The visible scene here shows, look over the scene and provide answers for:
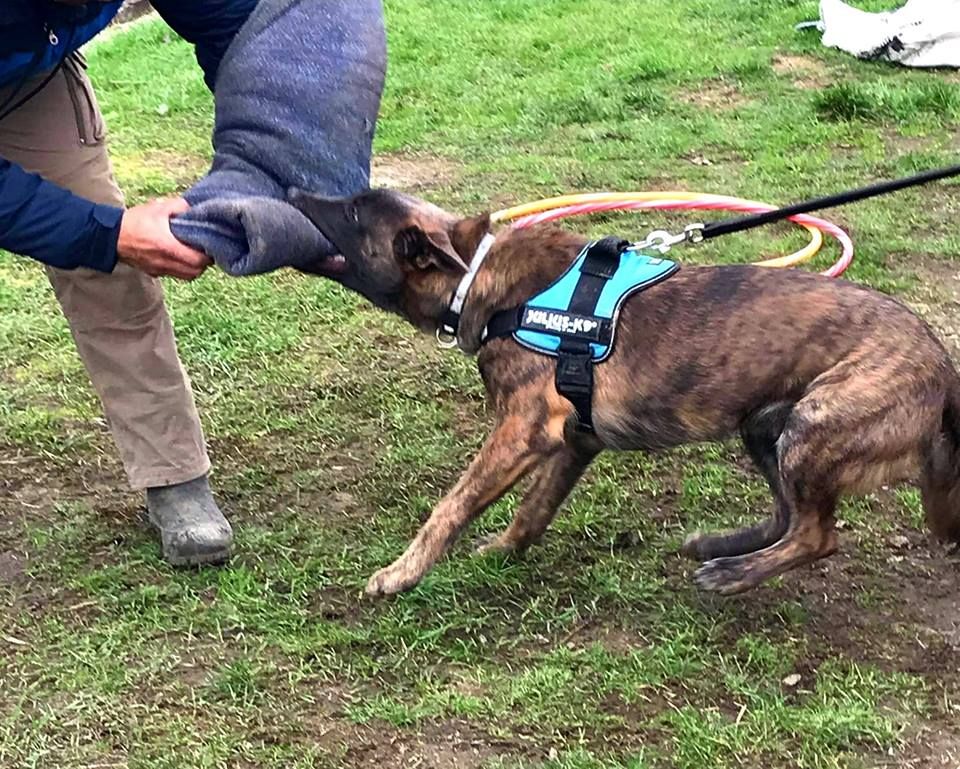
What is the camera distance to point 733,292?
137 inches

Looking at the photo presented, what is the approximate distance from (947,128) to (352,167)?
5779 mm

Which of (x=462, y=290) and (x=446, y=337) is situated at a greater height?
(x=462, y=290)

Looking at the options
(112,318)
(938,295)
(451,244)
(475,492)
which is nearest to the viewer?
(475,492)

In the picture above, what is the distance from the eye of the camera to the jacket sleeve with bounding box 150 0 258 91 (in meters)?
3.74

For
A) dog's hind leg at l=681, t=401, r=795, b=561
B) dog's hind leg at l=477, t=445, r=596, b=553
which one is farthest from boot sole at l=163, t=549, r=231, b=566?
dog's hind leg at l=681, t=401, r=795, b=561

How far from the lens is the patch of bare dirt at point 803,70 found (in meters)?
9.68

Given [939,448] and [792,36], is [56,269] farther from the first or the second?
[792,36]

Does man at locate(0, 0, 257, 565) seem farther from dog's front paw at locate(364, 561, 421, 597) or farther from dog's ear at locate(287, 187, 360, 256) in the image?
dog's front paw at locate(364, 561, 421, 597)

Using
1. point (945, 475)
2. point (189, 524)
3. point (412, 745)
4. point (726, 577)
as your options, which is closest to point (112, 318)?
point (189, 524)

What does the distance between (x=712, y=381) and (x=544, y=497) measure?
27.3 inches

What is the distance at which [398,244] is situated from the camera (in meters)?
3.63

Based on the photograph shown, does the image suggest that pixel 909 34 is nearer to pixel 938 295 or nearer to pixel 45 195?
pixel 938 295

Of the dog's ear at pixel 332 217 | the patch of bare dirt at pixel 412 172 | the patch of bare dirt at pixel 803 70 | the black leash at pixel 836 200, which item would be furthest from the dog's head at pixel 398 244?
the patch of bare dirt at pixel 803 70

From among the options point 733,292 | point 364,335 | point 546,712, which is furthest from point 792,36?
point 546,712
